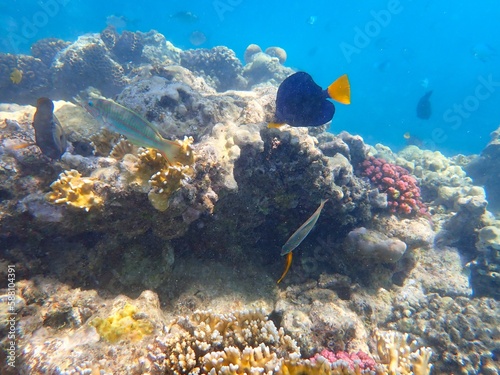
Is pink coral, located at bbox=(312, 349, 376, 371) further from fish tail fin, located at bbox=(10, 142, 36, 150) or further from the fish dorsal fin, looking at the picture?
fish tail fin, located at bbox=(10, 142, 36, 150)

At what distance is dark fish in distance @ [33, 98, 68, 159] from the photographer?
3.11 meters

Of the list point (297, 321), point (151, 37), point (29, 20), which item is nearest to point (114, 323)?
point (297, 321)

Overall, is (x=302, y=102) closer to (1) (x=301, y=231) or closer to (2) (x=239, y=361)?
(1) (x=301, y=231)

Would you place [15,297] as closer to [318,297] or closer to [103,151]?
[103,151]

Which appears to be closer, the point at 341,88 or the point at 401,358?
the point at 341,88

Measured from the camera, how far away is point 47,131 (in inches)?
126

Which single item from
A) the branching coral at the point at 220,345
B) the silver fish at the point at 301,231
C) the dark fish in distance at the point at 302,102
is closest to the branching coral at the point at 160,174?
the dark fish in distance at the point at 302,102

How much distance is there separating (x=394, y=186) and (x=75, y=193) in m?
6.04

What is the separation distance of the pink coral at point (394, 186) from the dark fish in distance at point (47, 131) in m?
5.91

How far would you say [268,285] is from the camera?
3963 mm

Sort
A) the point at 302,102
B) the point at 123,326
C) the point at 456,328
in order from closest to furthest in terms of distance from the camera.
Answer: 1. the point at 123,326
2. the point at 302,102
3. the point at 456,328

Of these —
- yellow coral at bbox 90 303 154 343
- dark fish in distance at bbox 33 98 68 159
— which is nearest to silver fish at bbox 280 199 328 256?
yellow coral at bbox 90 303 154 343

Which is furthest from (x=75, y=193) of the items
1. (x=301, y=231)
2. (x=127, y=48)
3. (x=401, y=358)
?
(x=127, y=48)

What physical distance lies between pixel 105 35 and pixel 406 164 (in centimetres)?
1505
